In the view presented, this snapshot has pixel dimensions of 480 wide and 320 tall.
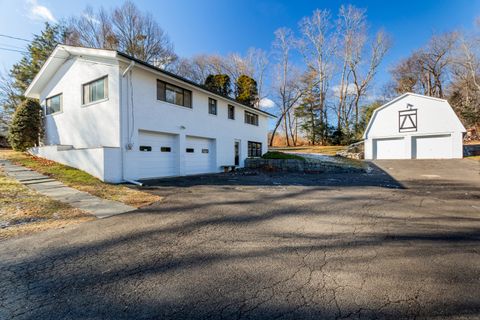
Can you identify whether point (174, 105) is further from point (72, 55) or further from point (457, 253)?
point (457, 253)

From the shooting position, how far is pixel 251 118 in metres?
19.3

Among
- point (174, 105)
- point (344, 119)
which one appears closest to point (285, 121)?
point (344, 119)

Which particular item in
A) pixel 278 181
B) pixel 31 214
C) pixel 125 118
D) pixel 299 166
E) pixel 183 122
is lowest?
pixel 31 214

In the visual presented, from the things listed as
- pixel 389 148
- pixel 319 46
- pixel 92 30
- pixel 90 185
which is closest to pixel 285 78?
pixel 319 46

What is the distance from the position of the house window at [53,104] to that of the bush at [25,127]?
0.69 metres

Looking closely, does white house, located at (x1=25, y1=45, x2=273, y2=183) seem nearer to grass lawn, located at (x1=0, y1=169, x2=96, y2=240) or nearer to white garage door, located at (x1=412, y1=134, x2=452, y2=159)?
grass lawn, located at (x1=0, y1=169, x2=96, y2=240)

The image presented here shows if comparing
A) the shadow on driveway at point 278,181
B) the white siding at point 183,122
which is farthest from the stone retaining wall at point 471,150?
the white siding at point 183,122

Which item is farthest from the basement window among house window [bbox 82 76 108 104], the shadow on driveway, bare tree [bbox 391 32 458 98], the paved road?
bare tree [bbox 391 32 458 98]

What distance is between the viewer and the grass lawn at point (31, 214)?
4.43 meters

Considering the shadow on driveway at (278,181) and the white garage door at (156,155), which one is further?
the white garage door at (156,155)

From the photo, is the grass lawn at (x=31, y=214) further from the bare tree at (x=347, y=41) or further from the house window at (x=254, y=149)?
the bare tree at (x=347, y=41)

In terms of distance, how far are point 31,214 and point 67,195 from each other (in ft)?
5.80

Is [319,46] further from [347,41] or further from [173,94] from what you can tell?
[173,94]

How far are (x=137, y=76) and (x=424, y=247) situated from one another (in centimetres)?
1133
